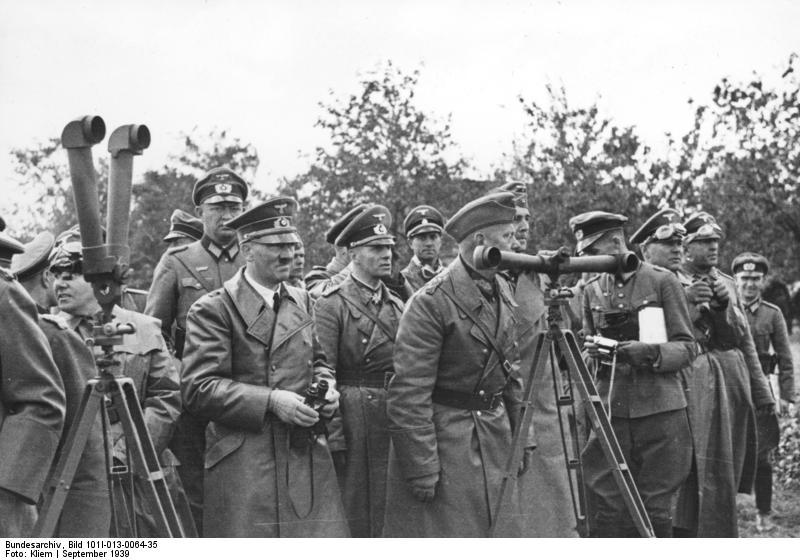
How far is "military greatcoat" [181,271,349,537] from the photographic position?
216 inches

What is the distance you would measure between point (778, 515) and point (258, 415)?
6.42 meters

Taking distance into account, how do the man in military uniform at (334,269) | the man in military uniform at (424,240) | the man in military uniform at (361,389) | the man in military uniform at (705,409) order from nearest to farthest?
the man in military uniform at (361,389), the man in military uniform at (334,269), the man in military uniform at (705,409), the man in military uniform at (424,240)

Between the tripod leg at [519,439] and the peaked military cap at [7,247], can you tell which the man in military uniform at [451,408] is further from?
the peaked military cap at [7,247]

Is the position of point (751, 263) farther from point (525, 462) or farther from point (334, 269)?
point (525, 462)

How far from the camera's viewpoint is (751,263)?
10.4 meters

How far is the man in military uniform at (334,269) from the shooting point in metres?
7.88

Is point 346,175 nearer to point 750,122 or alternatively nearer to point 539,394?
point 750,122

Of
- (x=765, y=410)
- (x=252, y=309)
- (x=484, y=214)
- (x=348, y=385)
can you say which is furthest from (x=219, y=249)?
(x=765, y=410)

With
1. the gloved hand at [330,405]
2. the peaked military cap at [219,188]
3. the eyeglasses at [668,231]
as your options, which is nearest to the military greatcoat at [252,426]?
the gloved hand at [330,405]

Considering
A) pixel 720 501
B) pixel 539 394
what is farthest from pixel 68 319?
pixel 720 501

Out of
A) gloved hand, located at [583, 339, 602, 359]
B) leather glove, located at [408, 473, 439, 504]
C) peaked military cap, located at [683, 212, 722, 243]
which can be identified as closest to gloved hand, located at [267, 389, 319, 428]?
leather glove, located at [408, 473, 439, 504]

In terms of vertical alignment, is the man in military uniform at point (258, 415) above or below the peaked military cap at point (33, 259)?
below

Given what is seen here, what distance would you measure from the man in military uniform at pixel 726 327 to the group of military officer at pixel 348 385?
0.38 m

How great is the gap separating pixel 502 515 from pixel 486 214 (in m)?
1.75
